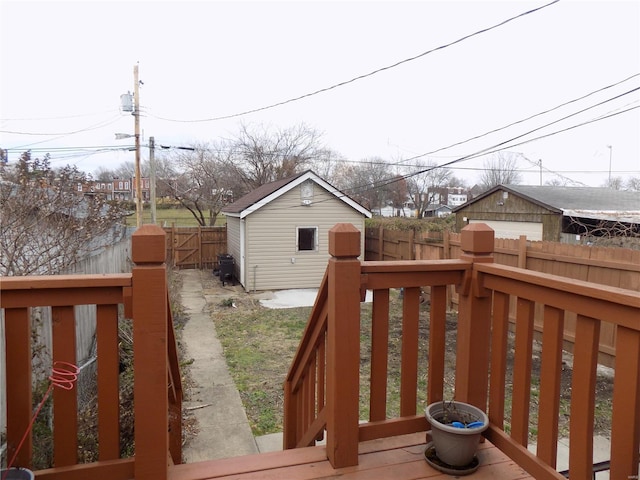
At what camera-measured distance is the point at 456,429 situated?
169cm

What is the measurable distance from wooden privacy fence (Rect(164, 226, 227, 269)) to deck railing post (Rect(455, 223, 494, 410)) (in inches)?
624

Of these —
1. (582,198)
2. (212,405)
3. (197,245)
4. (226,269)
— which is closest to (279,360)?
(212,405)

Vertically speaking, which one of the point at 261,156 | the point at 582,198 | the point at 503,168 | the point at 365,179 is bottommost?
the point at 582,198

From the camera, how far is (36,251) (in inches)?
159

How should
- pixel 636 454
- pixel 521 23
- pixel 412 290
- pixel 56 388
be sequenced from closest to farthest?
pixel 636 454 < pixel 56 388 < pixel 412 290 < pixel 521 23

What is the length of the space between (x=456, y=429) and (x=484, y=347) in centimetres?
44

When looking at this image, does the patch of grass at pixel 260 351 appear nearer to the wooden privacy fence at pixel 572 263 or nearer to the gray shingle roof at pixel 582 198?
the wooden privacy fence at pixel 572 263

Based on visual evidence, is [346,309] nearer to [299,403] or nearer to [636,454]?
[636,454]

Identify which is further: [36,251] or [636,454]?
[36,251]

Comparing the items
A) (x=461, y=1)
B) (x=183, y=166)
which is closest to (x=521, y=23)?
(x=461, y=1)

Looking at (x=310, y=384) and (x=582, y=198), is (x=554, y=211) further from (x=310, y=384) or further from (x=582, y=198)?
(x=310, y=384)

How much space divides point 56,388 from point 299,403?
186 cm

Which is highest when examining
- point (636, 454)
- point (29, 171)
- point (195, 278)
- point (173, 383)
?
point (29, 171)

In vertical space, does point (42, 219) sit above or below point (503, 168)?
below
